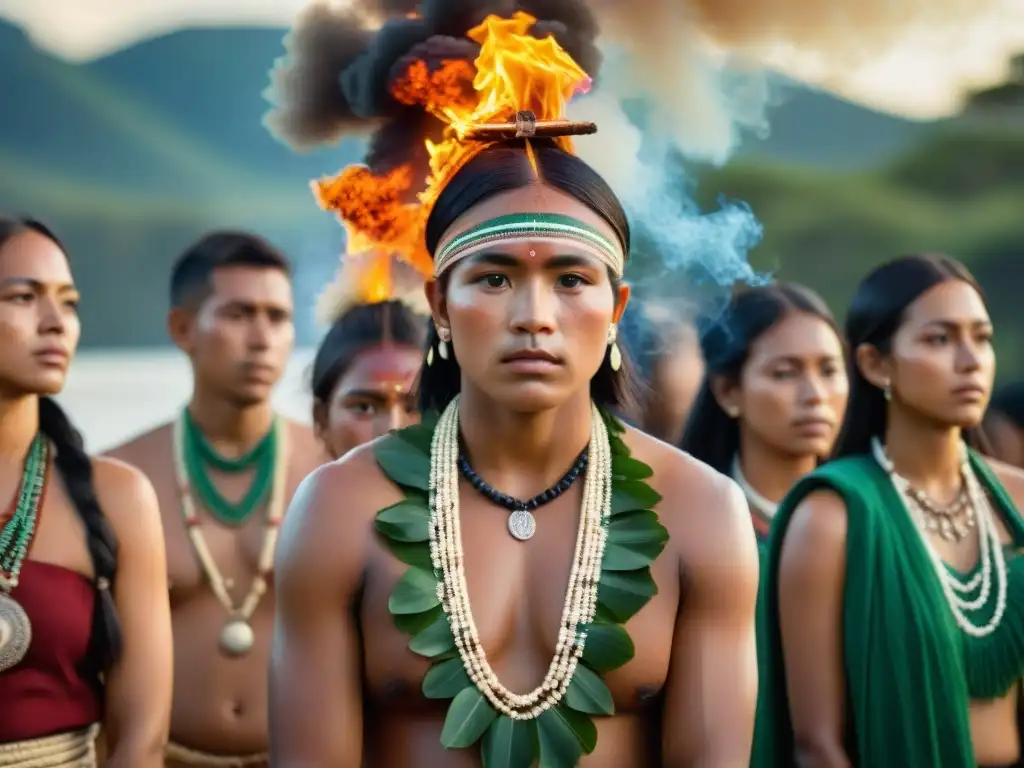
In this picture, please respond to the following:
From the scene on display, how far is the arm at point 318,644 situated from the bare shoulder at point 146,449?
2.64 metres

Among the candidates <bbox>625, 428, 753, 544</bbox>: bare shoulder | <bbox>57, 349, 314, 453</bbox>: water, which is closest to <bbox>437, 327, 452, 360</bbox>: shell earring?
<bbox>625, 428, 753, 544</bbox>: bare shoulder

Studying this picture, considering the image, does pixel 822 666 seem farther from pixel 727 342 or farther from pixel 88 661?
pixel 88 661

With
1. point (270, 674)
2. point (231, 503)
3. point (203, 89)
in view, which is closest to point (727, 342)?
point (231, 503)

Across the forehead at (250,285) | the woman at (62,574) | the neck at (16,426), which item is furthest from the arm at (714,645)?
the forehead at (250,285)

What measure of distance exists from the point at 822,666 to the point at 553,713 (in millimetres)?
1536

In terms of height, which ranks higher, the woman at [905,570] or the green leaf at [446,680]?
the woman at [905,570]

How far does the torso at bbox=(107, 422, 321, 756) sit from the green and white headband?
8.46 ft

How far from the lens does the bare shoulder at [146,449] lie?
546 centimetres

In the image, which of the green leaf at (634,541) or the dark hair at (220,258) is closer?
the green leaf at (634,541)

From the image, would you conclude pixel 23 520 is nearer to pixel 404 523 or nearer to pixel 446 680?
pixel 404 523

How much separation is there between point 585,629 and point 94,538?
1.55m

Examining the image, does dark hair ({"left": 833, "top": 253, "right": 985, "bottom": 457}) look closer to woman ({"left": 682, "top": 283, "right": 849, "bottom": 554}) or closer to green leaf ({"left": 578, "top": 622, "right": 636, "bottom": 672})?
woman ({"left": 682, "top": 283, "right": 849, "bottom": 554})

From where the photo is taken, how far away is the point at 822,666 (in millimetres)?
4152

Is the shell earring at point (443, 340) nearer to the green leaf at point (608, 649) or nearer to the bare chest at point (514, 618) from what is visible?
the bare chest at point (514, 618)
